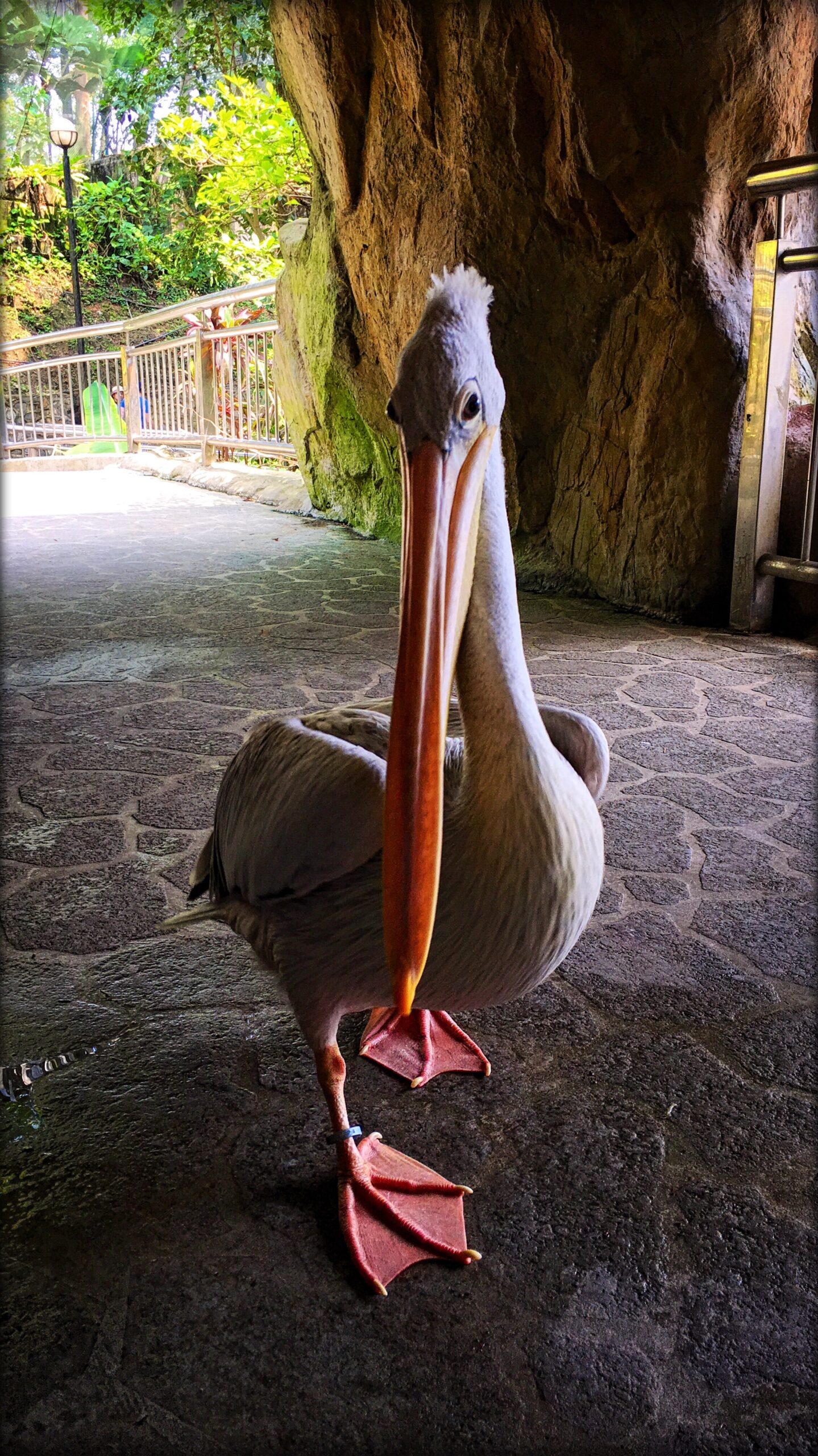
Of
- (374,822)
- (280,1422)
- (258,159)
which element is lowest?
(280,1422)

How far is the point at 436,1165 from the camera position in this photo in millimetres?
1833

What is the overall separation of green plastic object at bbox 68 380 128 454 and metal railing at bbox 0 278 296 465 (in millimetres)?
21

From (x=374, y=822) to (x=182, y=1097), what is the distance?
846 millimetres

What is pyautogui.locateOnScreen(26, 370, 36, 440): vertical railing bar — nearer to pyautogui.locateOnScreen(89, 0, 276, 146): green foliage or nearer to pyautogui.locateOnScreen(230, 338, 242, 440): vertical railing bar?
pyautogui.locateOnScreen(89, 0, 276, 146): green foliage

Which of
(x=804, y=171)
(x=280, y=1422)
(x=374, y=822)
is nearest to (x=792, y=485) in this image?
(x=804, y=171)

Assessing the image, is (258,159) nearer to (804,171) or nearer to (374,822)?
(804,171)

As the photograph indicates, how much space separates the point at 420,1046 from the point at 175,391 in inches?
506

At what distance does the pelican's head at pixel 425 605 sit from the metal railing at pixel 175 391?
9.25m

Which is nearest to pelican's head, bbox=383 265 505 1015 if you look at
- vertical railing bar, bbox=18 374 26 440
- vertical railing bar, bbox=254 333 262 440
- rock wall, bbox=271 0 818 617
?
rock wall, bbox=271 0 818 617

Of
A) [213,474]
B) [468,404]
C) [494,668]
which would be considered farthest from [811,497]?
[213,474]

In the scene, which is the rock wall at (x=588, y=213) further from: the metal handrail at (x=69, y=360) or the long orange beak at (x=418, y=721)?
the metal handrail at (x=69, y=360)

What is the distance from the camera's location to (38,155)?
25844mm

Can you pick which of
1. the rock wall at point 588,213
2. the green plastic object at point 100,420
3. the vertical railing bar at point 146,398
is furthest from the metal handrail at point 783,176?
the green plastic object at point 100,420

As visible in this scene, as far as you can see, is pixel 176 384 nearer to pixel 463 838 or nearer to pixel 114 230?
pixel 463 838
